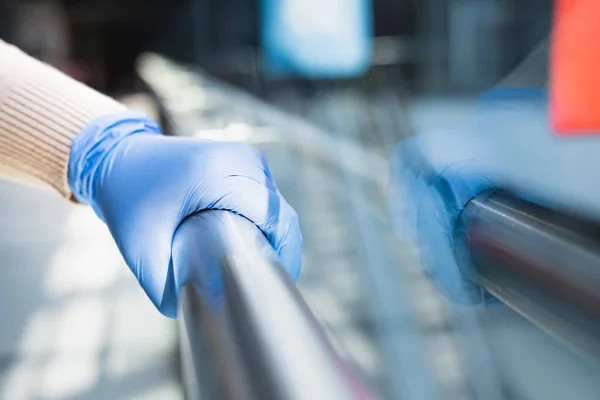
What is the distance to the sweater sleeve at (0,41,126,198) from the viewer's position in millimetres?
708

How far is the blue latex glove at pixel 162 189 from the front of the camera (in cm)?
52

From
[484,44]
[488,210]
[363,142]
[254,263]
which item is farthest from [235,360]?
[484,44]

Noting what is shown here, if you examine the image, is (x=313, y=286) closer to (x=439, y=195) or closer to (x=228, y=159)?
(x=439, y=195)

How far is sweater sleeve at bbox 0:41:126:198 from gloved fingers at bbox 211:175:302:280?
0.25m

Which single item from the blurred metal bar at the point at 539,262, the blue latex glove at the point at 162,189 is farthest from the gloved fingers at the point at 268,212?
the blurred metal bar at the point at 539,262

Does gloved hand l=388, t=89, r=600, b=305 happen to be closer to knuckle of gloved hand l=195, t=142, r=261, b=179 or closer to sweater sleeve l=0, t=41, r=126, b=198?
knuckle of gloved hand l=195, t=142, r=261, b=179

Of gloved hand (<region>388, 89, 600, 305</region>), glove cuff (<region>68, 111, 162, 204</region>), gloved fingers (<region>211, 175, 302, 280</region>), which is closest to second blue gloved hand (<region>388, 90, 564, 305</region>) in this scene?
gloved hand (<region>388, 89, 600, 305</region>)

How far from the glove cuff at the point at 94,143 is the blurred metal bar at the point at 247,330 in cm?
26

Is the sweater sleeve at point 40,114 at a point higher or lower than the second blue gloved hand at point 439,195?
higher

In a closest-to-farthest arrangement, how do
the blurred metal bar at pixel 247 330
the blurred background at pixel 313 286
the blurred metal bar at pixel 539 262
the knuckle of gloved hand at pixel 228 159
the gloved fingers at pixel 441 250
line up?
1. the blurred metal bar at pixel 247 330
2. the blurred metal bar at pixel 539 262
3. the knuckle of gloved hand at pixel 228 159
4. the gloved fingers at pixel 441 250
5. the blurred background at pixel 313 286

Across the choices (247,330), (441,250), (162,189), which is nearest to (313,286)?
(441,250)

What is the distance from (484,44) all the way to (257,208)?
294 inches

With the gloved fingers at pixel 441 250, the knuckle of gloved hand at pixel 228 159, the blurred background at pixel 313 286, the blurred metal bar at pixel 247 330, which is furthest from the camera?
the blurred background at pixel 313 286

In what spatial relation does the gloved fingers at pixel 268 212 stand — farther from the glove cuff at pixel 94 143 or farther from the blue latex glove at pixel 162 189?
the glove cuff at pixel 94 143
